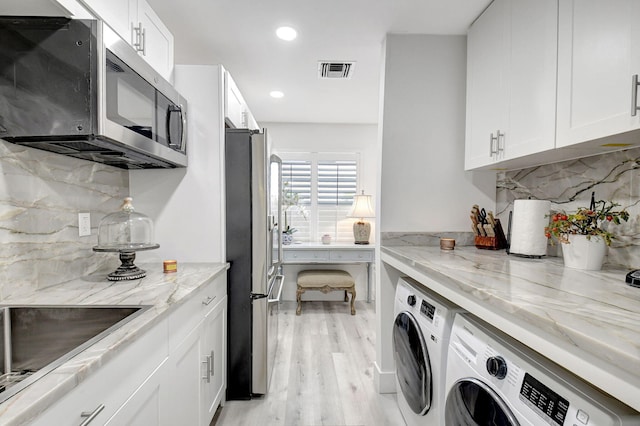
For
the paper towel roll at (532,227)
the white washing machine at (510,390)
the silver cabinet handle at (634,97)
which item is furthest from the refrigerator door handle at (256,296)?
the silver cabinet handle at (634,97)

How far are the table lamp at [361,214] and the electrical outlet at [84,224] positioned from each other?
2968 mm

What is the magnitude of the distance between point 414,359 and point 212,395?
1082mm

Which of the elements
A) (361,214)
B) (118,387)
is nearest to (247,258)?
(118,387)

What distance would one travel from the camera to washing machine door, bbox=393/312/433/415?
1.50m

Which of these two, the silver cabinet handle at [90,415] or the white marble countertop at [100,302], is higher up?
the white marble countertop at [100,302]

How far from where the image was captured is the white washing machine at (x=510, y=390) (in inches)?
27.8

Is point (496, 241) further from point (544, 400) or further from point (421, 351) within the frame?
point (544, 400)

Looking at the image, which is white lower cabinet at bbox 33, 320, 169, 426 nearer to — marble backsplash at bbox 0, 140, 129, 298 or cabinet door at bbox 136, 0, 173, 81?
marble backsplash at bbox 0, 140, 129, 298

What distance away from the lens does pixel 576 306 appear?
0.85m

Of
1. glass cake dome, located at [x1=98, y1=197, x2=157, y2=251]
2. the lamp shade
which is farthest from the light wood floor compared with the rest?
the lamp shade

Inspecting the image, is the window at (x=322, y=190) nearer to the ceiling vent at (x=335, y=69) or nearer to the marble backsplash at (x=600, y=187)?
the ceiling vent at (x=335, y=69)

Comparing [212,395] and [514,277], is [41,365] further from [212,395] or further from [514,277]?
[514,277]

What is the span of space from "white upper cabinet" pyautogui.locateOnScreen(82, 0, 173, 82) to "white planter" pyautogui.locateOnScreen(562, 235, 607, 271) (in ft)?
6.98

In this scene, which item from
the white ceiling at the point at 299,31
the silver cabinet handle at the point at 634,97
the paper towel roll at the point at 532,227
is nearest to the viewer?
the silver cabinet handle at the point at 634,97
